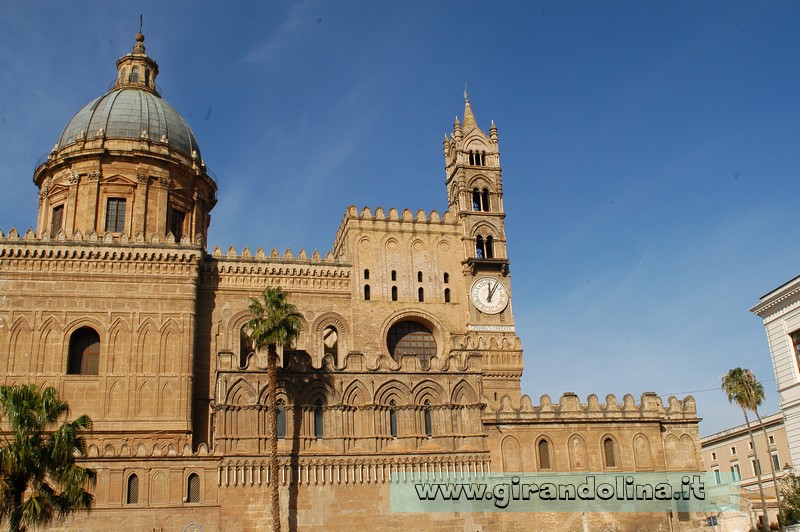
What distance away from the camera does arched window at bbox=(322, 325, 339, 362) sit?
43375mm

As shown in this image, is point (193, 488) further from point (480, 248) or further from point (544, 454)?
point (480, 248)

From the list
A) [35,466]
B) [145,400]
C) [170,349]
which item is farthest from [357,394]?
[35,466]

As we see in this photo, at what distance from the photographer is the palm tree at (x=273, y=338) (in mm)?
32250

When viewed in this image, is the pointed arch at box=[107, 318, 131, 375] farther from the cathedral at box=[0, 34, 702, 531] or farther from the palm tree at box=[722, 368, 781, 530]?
the palm tree at box=[722, 368, 781, 530]

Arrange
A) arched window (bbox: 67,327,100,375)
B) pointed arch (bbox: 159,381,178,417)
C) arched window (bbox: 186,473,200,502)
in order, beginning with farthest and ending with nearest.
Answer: arched window (bbox: 67,327,100,375) < pointed arch (bbox: 159,381,178,417) < arched window (bbox: 186,473,200,502)

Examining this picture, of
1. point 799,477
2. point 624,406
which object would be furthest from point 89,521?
point 799,477

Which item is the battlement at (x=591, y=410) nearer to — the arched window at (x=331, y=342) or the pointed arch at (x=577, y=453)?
the pointed arch at (x=577, y=453)

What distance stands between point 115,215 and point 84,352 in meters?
9.07

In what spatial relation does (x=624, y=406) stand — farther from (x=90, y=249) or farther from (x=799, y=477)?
(x=90, y=249)

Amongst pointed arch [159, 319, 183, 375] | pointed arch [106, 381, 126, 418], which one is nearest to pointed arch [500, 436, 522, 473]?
pointed arch [159, 319, 183, 375]

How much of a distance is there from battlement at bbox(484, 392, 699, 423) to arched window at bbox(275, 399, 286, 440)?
8644 mm

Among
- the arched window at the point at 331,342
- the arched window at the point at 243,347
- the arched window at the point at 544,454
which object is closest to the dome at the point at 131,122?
the arched window at the point at 243,347

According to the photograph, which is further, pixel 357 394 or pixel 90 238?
pixel 90 238

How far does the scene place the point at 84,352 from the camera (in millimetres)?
39156
